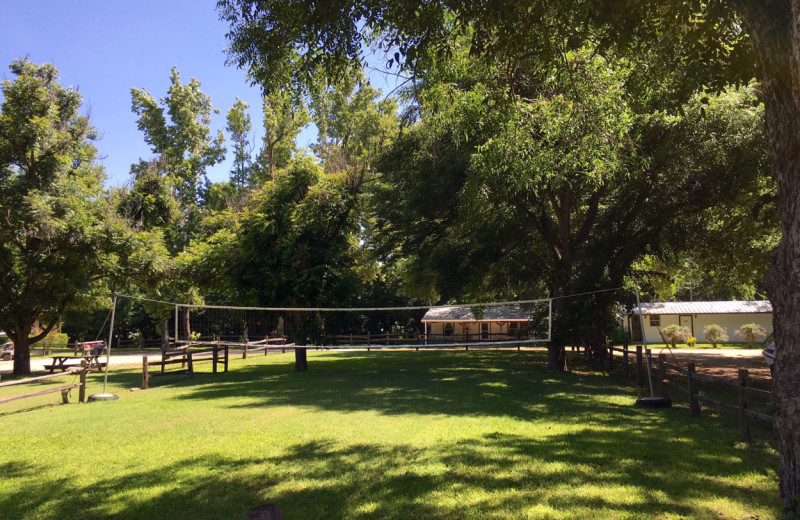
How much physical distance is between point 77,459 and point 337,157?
54.1 ft

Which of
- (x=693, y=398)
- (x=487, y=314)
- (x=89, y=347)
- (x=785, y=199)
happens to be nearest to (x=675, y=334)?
(x=487, y=314)

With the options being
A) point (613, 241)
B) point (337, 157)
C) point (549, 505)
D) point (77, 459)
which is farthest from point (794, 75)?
point (337, 157)

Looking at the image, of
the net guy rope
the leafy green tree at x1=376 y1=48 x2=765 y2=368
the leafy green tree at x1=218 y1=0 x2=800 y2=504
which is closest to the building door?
the net guy rope

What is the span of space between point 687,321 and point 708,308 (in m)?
1.86

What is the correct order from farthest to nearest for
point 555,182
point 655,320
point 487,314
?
point 655,320
point 487,314
point 555,182

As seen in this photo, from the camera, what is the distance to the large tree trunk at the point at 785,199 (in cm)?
419

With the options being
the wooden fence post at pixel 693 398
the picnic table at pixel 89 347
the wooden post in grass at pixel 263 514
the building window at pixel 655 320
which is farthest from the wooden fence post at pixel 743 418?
the building window at pixel 655 320

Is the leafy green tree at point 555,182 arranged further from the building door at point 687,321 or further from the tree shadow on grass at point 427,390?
the building door at point 687,321

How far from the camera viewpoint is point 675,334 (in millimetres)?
37469

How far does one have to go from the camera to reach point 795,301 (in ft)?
13.8

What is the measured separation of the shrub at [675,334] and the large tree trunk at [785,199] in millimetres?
36151

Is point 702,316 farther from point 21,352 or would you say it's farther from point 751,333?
point 21,352

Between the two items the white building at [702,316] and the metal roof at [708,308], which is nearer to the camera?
the metal roof at [708,308]

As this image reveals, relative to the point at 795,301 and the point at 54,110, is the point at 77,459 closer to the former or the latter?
the point at 795,301
